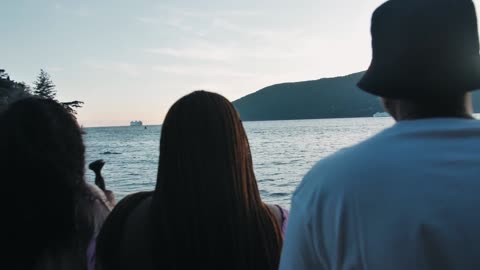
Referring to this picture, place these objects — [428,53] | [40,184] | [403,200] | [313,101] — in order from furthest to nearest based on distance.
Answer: [313,101], [40,184], [428,53], [403,200]

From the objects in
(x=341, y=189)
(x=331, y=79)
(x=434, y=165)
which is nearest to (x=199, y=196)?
(x=341, y=189)

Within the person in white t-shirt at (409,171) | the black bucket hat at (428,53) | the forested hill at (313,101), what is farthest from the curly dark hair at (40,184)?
the forested hill at (313,101)

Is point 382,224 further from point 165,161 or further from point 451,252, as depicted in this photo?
point 165,161

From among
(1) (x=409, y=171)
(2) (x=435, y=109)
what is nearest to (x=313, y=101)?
(2) (x=435, y=109)

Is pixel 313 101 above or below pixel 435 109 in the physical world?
above

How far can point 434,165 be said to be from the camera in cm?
121

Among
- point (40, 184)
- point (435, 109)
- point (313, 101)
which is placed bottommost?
point (40, 184)

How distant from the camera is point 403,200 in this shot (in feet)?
3.90

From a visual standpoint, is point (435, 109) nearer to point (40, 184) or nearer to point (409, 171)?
point (409, 171)

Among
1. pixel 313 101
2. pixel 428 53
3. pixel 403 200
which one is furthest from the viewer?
pixel 313 101

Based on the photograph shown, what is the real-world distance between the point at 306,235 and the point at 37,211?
132 cm

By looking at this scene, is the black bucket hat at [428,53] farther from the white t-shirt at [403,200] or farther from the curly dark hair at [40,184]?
the curly dark hair at [40,184]

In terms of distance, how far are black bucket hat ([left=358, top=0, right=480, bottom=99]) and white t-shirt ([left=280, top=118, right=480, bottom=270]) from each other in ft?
0.37

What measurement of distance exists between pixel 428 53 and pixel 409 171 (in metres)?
0.35
